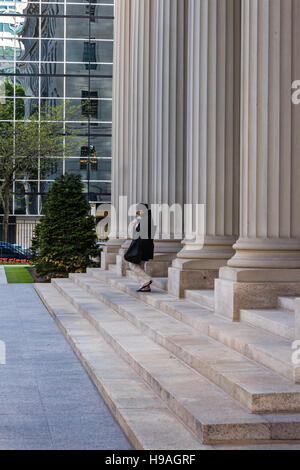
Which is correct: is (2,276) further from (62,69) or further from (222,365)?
(62,69)

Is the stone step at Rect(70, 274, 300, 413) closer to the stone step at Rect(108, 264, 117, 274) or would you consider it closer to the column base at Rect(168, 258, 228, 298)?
the column base at Rect(168, 258, 228, 298)

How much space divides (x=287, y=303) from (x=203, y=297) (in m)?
2.53

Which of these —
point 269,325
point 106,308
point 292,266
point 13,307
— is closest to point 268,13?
point 292,266

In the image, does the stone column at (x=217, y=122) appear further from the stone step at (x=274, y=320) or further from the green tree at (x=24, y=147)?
the green tree at (x=24, y=147)

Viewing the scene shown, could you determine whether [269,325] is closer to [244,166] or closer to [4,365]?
[244,166]

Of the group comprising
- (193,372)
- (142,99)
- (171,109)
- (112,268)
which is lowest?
(193,372)

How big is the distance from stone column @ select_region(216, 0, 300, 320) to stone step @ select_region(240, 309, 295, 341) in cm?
29

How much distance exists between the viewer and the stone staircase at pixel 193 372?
5.86 m

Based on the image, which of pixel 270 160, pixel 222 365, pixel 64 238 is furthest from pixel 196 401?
pixel 64 238

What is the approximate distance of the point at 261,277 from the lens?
9875mm

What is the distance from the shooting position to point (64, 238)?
25656mm

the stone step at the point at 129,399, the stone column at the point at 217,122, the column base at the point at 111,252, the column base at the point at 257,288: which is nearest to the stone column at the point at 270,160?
the column base at the point at 257,288

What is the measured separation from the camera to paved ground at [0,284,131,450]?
20.7 ft

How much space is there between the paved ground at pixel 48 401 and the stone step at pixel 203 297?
2.26 m
